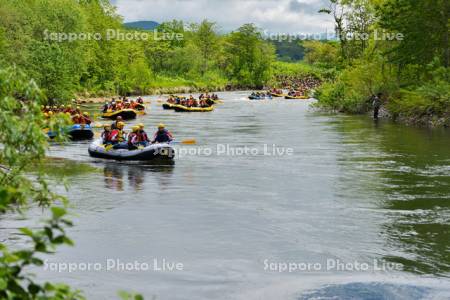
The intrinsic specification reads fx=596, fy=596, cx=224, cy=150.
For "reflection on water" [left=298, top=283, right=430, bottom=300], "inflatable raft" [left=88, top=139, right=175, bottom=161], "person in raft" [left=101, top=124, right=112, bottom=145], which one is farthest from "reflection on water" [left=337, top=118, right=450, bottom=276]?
"person in raft" [left=101, top=124, right=112, bottom=145]

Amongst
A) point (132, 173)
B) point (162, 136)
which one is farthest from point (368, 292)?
point (162, 136)

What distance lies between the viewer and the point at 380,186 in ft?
A: 58.6

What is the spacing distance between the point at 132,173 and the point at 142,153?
146 cm

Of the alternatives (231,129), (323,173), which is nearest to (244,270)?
(323,173)

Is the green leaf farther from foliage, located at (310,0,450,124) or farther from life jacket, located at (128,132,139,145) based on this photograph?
foliage, located at (310,0,450,124)

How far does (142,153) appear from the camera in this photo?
71.9 feet

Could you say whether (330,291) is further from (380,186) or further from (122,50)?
(122,50)

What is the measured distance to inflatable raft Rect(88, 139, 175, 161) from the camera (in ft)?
71.5

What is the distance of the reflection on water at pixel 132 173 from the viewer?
60.8 ft

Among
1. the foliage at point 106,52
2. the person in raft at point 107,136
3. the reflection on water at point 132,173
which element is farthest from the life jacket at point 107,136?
the foliage at point 106,52

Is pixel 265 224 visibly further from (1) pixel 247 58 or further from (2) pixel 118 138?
(1) pixel 247 58

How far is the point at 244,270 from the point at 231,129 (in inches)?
946

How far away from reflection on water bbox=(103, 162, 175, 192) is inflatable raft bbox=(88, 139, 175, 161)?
0.26 meters

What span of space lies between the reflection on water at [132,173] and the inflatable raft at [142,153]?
A: 0.26m
